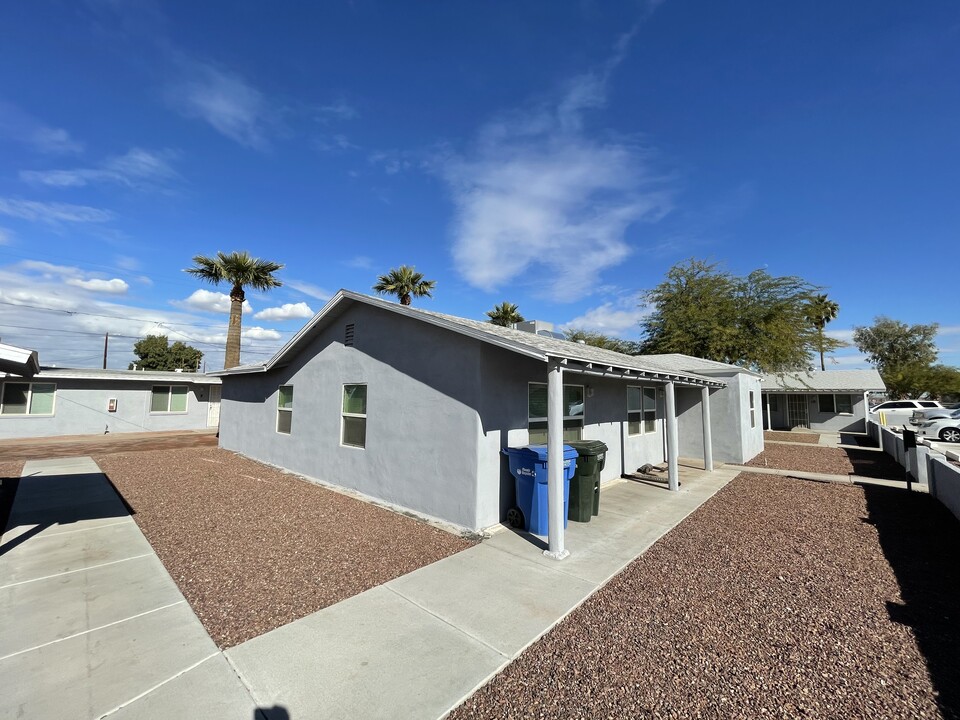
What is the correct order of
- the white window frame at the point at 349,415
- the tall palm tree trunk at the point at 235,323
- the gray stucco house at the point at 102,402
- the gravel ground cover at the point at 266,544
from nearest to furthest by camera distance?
the gravel ground cover at the point at 266,544 → the white window frame at the point at 349,415 → the gray stucco house at the point at 102,402 → the tall palm tree trunk at the point at 235,323

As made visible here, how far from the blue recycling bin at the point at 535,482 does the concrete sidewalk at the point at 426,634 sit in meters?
0.35

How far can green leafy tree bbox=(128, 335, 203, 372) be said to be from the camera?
41.7 m

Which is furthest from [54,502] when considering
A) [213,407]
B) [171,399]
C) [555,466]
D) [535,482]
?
[213,407]

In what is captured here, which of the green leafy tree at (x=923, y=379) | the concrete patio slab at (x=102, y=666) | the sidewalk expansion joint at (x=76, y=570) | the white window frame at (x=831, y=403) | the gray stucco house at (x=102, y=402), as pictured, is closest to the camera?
the concrete patio slab at (x=102, y=666)

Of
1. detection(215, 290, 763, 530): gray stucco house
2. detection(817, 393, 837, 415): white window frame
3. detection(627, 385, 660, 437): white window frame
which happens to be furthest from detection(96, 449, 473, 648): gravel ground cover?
detection(817, 393, 837, 415): white window frame

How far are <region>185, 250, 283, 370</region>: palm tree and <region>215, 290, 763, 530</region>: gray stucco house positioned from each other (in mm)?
11668

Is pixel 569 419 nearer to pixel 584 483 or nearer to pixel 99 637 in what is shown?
pixel 584 483

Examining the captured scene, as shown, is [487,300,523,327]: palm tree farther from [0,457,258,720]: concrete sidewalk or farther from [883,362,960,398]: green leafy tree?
[883,362,960,398]: green leafy tree

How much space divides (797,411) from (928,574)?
2528 cm

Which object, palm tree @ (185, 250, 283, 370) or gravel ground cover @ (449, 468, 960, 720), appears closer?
gravel ground cover @ (449, 468, 960, 720)

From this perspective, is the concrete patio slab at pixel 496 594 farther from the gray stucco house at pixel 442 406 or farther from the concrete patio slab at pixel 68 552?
the concrete patio slab at pixel 68 552

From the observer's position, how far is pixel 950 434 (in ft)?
60.0

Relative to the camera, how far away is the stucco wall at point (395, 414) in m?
6.35

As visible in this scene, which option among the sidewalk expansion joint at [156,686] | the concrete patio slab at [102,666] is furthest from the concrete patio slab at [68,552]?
the sidewalk expansion joint at [156,686]
